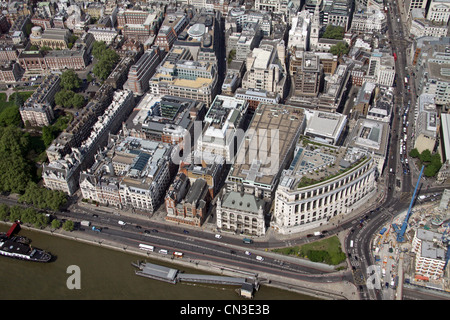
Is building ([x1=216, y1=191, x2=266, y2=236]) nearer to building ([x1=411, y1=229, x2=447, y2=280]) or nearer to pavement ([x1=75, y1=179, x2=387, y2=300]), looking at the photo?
pavement ([x1=75, y1=179, x2=387, y2=300])

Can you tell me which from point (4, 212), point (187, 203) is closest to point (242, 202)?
point (187, 203)

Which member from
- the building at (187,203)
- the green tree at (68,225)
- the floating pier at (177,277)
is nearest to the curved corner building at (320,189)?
the floating pier at (177,277)

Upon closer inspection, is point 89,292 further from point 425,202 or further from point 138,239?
point 425,202

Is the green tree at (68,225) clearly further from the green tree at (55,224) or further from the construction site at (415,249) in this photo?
the construction site at (415,249)

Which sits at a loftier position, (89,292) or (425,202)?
(425,202)

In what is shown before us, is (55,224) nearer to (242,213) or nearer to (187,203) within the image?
(187,203)

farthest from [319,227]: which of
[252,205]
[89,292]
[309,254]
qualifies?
[89,292]

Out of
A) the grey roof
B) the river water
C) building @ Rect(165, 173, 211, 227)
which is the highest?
the grey roof

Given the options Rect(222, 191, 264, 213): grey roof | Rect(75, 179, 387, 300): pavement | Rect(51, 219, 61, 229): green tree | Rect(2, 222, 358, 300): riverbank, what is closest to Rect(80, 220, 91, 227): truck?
Rect(2, 222, 358, 300): riverbank
